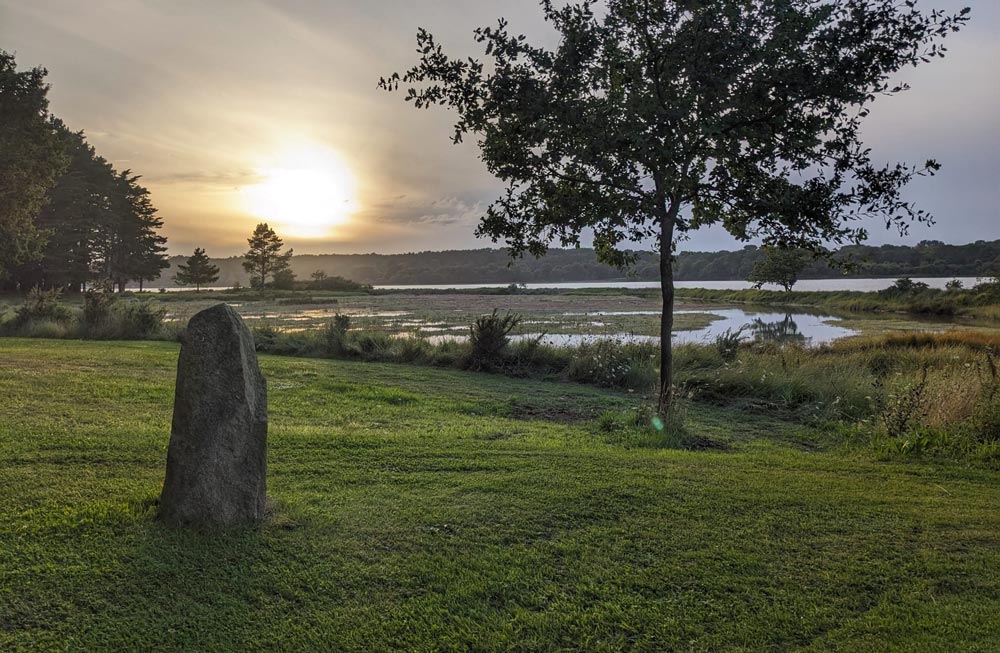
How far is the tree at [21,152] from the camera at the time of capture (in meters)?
29.3

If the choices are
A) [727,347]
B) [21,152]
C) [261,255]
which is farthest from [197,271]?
[727,347]

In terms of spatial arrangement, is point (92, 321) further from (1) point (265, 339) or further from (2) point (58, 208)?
(2) point (58, 208)

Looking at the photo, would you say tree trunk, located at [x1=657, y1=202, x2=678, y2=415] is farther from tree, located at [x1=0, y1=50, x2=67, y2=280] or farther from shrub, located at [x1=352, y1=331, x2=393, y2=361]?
tree, located at [x1=0, y1=50, x2=67, y2=280]

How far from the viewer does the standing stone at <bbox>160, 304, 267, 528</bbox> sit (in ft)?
13.9

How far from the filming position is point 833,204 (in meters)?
6.65

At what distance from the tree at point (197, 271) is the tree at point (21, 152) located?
53620 millimetres

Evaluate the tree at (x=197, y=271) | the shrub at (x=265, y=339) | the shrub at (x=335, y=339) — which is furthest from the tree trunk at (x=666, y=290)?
the tree at (x=197, y=271)

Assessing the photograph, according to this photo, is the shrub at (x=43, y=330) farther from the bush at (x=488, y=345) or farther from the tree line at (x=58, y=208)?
the bush at (x=488, y=345)

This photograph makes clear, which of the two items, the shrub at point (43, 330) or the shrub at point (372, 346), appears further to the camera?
the shrub at point (43, 330)

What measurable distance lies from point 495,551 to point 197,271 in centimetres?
9249

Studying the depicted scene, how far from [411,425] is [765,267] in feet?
199

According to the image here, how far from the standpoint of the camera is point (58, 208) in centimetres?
5381

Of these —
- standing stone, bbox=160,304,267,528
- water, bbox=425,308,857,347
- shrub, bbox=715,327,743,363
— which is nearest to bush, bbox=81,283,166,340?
water, bbox=425,308,857,347

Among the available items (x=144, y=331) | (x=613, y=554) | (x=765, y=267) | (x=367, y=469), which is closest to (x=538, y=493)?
(x=613, y=554)
